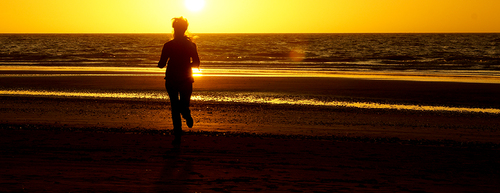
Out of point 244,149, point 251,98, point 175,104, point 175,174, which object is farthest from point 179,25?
point 251,98

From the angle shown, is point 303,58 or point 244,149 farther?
point 303,58

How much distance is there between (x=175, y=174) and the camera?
4969 mm

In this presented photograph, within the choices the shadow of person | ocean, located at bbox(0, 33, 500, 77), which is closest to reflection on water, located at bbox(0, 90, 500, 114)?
ocean, located at bbox(0, 33, 500, 77)

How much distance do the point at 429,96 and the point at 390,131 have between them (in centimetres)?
642

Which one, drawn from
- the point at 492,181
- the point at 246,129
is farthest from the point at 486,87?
the point at 492,181

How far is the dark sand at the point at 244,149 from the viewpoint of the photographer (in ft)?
15.3

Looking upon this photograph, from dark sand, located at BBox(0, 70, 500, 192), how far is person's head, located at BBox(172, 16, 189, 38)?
1.46 metres

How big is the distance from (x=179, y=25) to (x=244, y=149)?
1798mm

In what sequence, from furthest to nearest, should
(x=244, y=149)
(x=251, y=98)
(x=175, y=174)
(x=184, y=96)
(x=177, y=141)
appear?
(x=251, y=98) < (x=177, y=141) < (x=184, y=96) < (x=244, y=149) < (x=175, y=174)

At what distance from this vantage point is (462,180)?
190 inches

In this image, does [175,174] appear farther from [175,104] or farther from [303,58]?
[303,58]

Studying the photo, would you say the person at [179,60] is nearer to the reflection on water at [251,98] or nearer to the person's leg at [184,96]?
the person's leg at [184,96]

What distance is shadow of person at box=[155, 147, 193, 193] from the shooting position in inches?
176

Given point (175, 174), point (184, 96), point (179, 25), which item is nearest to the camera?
point (175, 174)
